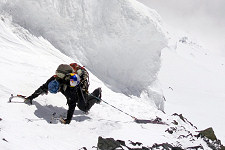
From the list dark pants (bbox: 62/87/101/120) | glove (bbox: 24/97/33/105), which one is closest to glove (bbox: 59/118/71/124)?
dark pants (bbox: 62/87/101/120)

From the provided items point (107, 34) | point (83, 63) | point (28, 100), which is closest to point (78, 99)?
point (28, 100)

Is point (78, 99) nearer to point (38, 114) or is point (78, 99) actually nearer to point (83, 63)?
point (38, 114)

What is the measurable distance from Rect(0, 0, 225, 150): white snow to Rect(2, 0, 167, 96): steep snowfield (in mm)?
45

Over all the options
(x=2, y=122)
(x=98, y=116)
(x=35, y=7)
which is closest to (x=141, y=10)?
(x=35, y=7)

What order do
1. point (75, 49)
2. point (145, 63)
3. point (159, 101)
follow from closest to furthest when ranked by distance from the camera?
point (75, 49) < point (145, 63) < point (159, 101)

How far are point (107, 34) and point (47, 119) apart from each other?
379 inches

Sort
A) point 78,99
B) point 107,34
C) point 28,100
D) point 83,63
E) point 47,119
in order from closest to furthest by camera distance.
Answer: point 47,119 → point 28,100 → point 78,99 → point 83,63 → point 107,34

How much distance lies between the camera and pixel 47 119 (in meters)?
5.69

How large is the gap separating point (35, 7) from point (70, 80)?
7.37 metres

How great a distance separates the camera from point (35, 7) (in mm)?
11625

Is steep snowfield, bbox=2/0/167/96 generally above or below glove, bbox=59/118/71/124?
above

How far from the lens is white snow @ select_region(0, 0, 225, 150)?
17.2 feet

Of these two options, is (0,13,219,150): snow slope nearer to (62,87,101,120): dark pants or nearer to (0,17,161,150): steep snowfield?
(0,17,161,150): steep snowfield

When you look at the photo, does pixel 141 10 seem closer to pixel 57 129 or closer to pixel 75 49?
pixel 75 49
